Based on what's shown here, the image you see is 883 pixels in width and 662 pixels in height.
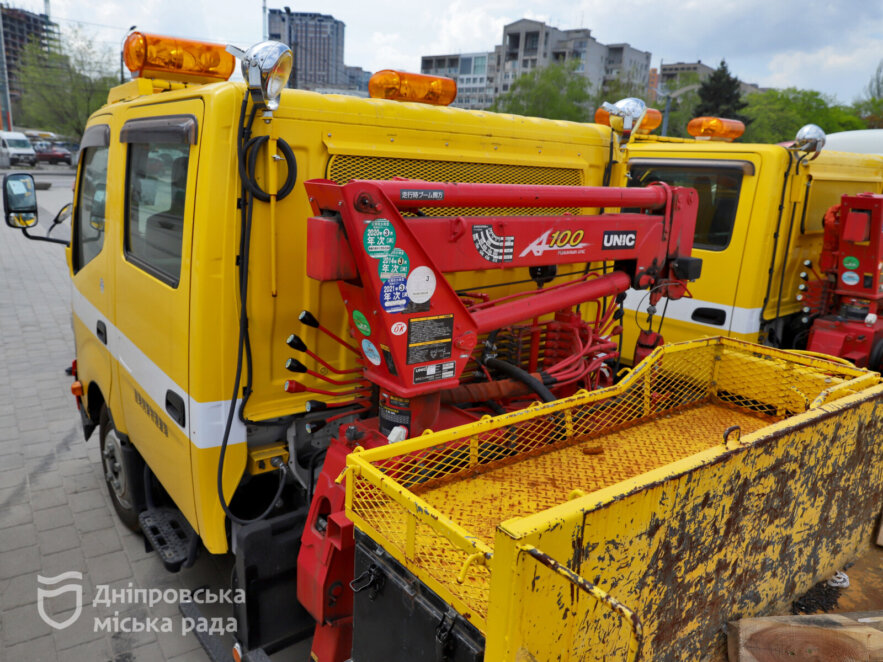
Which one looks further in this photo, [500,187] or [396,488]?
[500,187]

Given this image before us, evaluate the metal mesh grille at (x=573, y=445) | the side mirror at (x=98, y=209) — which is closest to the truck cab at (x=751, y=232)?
the metal mesh grille at (x=573, y=445)

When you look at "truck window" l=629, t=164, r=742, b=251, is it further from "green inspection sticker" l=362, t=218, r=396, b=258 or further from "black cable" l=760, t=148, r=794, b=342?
"green inspection sticker" l=362, t=218, r=396, b=258

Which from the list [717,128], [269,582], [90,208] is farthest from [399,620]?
[717,128]

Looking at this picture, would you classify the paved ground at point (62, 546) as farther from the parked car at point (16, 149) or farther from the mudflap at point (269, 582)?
the parked car at point (16, 149)

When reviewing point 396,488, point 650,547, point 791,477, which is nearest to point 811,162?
point 791,477

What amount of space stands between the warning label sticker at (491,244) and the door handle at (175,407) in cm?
135

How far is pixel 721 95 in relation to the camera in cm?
Result: 4372

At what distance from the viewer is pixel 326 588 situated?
235 centimetres

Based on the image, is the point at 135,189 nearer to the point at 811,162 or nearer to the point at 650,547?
the point at 650,547

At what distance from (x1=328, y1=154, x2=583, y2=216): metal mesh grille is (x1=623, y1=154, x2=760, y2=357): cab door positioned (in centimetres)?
161

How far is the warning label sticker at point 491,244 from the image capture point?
247 cm

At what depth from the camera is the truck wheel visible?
3.55m

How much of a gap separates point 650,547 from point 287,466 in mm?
1603

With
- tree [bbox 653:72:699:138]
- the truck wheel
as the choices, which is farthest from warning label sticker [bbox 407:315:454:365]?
tree [bbox 653:72:699:138]
